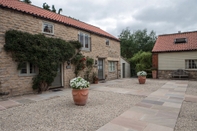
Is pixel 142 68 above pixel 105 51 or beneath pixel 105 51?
beneath

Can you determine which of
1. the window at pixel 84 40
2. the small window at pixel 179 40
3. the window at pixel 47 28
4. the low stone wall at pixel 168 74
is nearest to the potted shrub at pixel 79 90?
the window at pixel 47 28

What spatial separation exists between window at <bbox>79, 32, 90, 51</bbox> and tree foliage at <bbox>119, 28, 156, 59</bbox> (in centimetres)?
1742

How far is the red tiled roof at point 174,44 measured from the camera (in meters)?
13.8

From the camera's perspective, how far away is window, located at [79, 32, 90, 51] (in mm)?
10406

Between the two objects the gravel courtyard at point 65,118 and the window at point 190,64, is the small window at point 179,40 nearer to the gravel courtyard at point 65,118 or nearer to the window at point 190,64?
the window at point 190,64

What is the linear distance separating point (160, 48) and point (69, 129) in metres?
15.3

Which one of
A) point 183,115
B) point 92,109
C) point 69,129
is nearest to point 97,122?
point 69,129

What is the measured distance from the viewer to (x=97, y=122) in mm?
3480

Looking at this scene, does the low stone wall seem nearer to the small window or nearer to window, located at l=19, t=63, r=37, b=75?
the small window

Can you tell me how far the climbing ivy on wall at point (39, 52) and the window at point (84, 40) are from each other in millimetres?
1910

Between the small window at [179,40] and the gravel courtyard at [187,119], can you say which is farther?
the small window at [179,40]

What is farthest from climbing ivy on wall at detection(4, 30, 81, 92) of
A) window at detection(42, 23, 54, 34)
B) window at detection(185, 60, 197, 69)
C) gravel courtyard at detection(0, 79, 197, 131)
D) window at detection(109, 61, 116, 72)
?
window at detection(185, 60, 197, 69)

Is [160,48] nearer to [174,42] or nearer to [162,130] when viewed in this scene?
[174,42]

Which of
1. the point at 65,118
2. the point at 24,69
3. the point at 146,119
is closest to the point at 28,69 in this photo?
the point at 24,69
